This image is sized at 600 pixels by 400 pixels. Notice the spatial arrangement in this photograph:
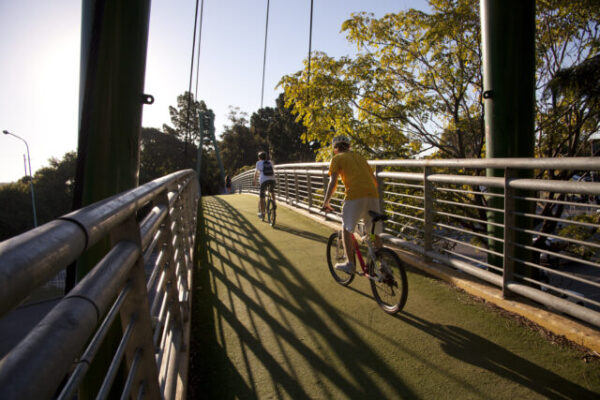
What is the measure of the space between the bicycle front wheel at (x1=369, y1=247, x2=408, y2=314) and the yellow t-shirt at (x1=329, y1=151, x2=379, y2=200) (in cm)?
67

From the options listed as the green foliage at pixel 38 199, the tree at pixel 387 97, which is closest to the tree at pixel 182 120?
the green foliage at pixel 38 199

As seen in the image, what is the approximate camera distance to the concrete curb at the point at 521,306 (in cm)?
280

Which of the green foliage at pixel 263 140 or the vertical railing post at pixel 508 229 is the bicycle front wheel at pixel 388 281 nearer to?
the vertical railing post at pixel 508 229

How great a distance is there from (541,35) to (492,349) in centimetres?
791

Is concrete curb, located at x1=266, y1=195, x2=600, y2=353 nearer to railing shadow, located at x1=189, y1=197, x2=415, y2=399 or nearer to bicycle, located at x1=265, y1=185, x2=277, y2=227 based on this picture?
railing shadow, located at x1=189, y1=197, x2=415, y2=399

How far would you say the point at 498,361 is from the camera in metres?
2.74

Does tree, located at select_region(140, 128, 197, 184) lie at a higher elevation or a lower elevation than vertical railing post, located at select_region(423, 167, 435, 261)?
higher

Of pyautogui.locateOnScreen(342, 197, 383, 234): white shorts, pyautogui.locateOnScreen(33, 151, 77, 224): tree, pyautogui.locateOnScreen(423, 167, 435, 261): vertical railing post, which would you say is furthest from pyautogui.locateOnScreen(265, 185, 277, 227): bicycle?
pyautogui.locateOnScreen(33, 151, 77, 224): tree

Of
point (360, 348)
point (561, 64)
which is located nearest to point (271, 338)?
point (360, 348)

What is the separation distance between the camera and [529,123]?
398 cm

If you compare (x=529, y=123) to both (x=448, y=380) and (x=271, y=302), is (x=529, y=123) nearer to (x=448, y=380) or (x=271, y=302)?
(x=448, y=380)

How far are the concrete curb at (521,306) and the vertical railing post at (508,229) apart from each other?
146 millimetres

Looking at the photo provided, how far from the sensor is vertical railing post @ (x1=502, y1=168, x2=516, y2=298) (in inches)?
134

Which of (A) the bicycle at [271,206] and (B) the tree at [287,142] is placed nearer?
(A) the bicycle at [271,206]
